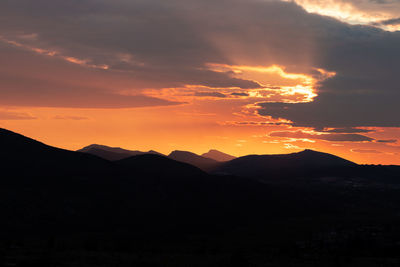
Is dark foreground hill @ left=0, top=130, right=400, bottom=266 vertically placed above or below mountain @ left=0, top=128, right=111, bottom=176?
below

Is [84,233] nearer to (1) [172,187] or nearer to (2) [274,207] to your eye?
(1) [172,187]

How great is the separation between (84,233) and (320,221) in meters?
63.2

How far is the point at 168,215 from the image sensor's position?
13088 cm

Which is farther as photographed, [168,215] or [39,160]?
[39,160]

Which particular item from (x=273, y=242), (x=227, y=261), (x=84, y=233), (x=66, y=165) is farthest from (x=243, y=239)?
(x=66, y=165)

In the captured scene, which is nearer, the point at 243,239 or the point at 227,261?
the point at 227,261

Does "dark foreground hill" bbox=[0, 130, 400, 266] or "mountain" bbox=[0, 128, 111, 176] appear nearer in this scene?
"dark foreground hill" bbox=[0, 130, 400, 266]

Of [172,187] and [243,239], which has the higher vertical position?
[172,187]

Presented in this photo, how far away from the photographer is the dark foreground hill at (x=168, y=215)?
72375 millimetres

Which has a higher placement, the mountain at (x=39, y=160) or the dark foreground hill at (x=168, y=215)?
the mountain at (x=39, y=160)

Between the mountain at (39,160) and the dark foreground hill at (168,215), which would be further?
the mountain at (39,160)

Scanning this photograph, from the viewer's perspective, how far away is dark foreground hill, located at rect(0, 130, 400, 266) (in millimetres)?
72375

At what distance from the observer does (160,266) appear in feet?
171

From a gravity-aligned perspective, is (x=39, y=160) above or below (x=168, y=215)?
above
